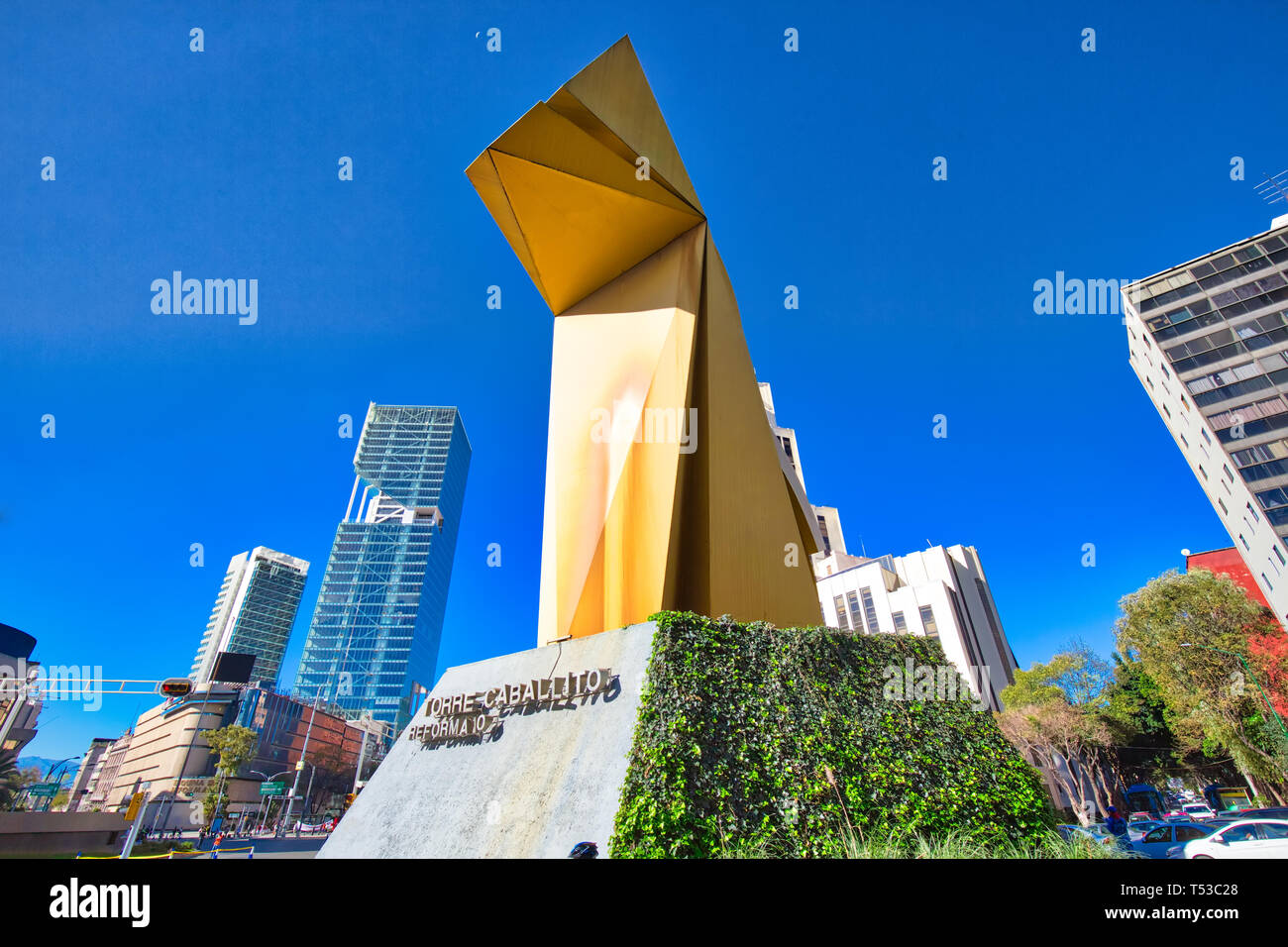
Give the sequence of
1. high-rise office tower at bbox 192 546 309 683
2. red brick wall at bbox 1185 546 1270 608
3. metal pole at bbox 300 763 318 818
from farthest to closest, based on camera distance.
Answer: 1. high-rise office tower at bbox 192 546 309 683
2. metal pole at bbox 300 763 318 818
3. red brick wall at bbox 1185 546 1270 608

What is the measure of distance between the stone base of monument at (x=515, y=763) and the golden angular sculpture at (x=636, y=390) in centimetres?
226

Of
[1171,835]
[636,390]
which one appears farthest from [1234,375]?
[636,390]

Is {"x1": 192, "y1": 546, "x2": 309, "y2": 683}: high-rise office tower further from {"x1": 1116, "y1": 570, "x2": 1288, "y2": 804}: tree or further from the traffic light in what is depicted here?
{"x1": 1116, "y1": 570, "x2": 1288, "y2": 804}: tree

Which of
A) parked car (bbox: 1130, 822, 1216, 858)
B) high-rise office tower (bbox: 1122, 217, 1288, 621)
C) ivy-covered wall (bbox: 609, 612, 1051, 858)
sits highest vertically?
high-rise office tower (bbox: 1122, 217, 1288, 621)

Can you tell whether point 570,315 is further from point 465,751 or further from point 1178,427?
point 1178,427

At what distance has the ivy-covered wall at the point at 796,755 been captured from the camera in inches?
310

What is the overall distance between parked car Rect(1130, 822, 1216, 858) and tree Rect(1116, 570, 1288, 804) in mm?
17360

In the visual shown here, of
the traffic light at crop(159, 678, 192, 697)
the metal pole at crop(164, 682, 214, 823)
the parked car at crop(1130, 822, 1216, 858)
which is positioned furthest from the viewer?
the metal pole at crop(164, 682, 214, 823)

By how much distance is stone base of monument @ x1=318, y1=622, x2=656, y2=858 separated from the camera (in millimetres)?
8797

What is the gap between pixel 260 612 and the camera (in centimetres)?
13962

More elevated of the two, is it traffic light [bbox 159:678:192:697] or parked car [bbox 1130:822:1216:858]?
traffic light [bbox 159:678:192:697]

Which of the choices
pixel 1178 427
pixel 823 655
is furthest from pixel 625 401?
pixel 1178 427

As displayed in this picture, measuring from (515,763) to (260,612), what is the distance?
16000cm

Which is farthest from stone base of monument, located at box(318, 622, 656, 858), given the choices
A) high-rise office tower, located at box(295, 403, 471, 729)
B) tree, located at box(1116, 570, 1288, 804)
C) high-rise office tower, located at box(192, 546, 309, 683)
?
high-rise office tower, located at box(192, 546, 309, 683)
